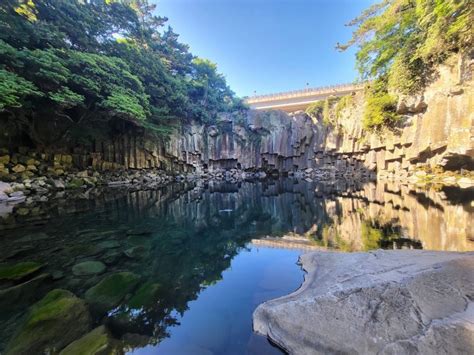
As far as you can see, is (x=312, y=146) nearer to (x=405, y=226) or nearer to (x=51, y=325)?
(x=405, y=226)

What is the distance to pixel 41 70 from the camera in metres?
8.80

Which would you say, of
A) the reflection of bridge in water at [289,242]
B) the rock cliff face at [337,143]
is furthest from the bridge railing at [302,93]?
the reflection of bridge in water at [289,242]

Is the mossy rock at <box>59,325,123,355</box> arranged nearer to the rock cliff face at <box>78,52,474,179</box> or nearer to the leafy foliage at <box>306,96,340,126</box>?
the rock cliff face at <box>78,52,474,179</box>

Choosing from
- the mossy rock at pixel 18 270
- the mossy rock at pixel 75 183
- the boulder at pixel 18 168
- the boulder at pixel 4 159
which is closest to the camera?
the mossy rock at pixel 18 270

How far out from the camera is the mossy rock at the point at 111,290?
233 centimetres

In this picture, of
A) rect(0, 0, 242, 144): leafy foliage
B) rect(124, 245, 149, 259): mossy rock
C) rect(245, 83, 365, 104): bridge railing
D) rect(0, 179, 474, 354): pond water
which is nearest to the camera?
rect(0, 179, 474, 354): pond water

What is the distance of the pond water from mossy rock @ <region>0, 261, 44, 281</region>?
20 millimetres

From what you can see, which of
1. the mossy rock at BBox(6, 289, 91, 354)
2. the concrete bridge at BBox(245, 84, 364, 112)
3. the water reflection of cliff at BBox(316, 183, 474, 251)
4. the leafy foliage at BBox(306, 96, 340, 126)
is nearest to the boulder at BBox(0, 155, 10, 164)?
the mossy rock at BBox(6, 289, 91, 354)

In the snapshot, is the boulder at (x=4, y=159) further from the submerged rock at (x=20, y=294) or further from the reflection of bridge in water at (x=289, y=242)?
the reflection of bridge in water at (x=289, y=242)

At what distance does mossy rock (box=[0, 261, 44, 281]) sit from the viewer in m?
2.78

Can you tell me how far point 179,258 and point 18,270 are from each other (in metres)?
2.04

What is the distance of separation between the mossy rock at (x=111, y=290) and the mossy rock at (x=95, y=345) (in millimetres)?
435

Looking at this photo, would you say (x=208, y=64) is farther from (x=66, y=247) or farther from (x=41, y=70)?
(x=66, y=247)

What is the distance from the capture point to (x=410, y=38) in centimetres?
1230
